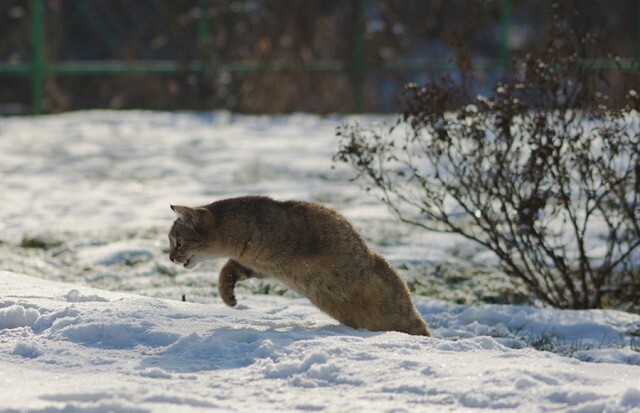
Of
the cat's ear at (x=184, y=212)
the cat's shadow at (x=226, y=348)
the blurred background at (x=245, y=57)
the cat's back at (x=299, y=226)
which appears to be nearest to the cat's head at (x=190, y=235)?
the cat's ear at (x=184, y=212)

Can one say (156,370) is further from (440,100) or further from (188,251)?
(440,100)

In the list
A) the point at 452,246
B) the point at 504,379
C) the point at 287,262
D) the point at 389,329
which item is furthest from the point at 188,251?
the point at 452,246

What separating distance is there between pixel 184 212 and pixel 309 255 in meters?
0.71

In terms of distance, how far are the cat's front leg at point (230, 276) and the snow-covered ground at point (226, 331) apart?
0.23 ft

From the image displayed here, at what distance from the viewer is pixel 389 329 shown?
4.91m

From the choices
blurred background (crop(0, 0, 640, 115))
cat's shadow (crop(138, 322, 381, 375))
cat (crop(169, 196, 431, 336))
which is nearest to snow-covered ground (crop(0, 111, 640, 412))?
cat's shadow (crop(138, 322, 381, 375))

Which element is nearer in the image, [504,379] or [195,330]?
[504,379]

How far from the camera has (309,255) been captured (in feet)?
15.6

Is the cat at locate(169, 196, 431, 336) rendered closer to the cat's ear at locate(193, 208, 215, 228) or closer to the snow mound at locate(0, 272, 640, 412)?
the cat's ear at locate(193, 208, 215, 228)

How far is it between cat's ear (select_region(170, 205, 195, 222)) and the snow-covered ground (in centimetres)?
43

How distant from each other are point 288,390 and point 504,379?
783 millimetres

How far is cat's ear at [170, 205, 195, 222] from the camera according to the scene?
16.5 feet

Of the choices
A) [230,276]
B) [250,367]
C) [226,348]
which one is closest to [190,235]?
[230,276]

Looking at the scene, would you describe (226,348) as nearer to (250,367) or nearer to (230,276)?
(250,367)
